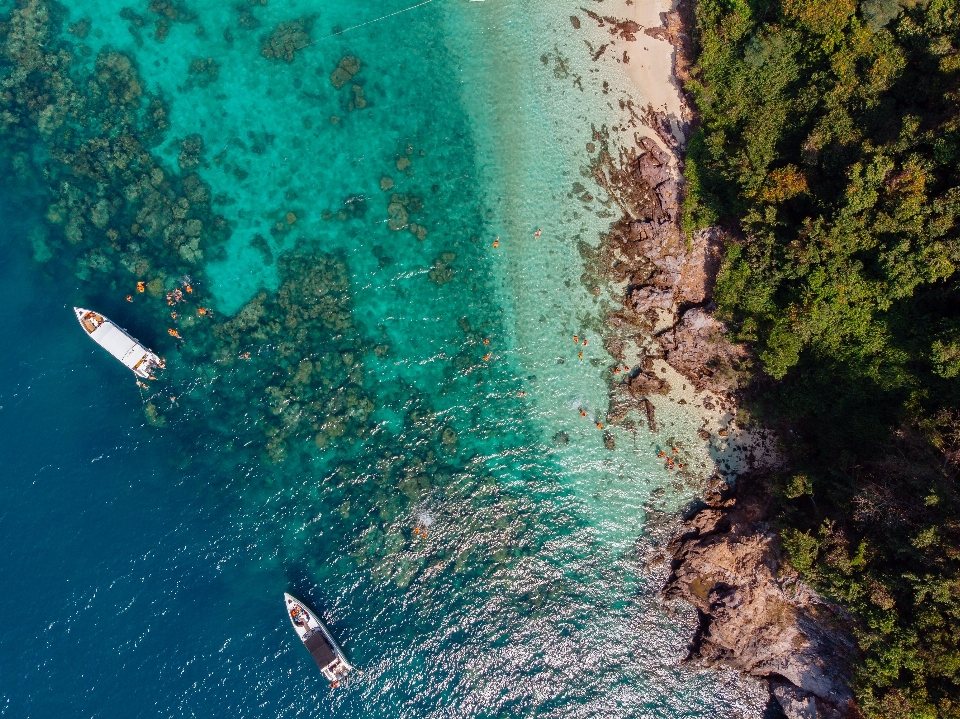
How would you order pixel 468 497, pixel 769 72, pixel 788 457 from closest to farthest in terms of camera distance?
pixel 769 72 → pixel 788 457 → pixel 468 497

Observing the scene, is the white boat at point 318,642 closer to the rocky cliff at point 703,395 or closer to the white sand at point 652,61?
the rocky cliff at point 703,395

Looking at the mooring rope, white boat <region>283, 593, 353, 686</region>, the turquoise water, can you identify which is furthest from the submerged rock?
white boat <region>283, 593, 353, 686</region>

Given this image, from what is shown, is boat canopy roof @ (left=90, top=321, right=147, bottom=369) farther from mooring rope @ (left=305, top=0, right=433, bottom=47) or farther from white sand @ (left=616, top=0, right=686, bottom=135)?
white sand @ (left=616, top=0, right=686, bottom=135)

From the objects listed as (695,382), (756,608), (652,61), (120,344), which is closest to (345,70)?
(652,61)

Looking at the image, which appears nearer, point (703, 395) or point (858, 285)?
point (858, 285)

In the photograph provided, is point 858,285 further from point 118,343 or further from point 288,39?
point 118,343

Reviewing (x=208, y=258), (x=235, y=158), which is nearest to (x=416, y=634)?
(x=208, y=258)

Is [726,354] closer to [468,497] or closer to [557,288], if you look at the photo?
[557,288]

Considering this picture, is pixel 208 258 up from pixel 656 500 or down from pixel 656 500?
up
